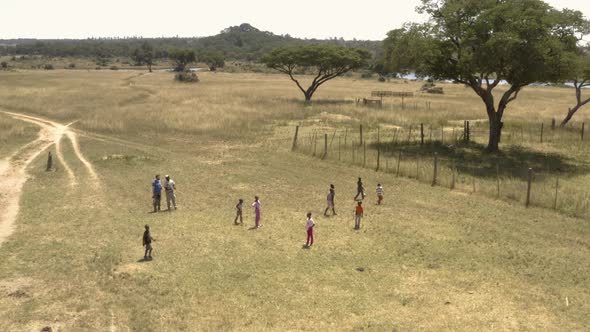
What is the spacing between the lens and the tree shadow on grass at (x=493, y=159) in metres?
31.9

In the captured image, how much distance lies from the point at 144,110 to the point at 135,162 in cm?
2339

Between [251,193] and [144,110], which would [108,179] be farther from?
[144,110]

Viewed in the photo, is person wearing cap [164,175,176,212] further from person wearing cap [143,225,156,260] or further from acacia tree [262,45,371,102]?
acacia tree [262,45,371,102]

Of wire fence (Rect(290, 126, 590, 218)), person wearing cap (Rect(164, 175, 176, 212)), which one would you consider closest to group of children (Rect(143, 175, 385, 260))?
person wearing cap (Rect(164, 175, 176, 212))

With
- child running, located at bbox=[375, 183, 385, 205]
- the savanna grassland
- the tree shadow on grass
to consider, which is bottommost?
the savanna grassland

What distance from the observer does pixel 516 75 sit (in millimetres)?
36250

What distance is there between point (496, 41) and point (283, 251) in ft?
73.4

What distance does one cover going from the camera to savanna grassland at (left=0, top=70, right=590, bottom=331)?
47.4 feet

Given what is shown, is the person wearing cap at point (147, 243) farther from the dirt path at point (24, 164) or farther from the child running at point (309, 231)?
the dirt path at point (24, 164)

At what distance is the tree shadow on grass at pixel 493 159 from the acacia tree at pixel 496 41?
1866mm

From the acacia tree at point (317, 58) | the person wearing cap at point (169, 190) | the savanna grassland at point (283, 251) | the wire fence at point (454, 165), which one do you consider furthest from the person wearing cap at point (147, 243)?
the acacia tree at point (317, 58)

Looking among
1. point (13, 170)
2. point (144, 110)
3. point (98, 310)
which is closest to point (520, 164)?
point (98, 310)

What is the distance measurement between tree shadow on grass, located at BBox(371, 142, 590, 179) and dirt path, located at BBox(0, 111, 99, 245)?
21.6 metres

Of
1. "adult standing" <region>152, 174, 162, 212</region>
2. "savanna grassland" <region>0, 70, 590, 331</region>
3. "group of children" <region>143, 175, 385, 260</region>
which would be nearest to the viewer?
"savanna grassland" <region>0, 70, 590, 331</region>
